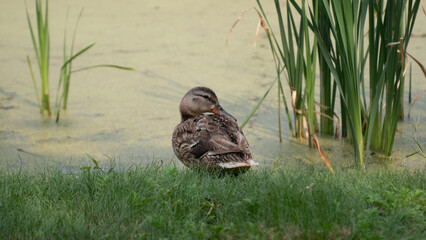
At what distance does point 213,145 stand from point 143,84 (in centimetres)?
271

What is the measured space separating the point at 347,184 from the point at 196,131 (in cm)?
94

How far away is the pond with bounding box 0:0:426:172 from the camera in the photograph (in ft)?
14.1

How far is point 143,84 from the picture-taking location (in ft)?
18.9

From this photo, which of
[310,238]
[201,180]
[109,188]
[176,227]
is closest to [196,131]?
[201,180]

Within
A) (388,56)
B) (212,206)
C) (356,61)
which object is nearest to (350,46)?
(356,61)

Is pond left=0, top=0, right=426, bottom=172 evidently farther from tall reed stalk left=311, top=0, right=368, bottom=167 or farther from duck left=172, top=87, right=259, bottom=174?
duck left=172, top=87, right=259, bottom=174

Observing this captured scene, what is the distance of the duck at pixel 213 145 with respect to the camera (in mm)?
3158

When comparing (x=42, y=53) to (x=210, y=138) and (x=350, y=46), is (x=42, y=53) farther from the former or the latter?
(x=350, y=46)

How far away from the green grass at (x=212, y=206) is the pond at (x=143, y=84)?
80cm

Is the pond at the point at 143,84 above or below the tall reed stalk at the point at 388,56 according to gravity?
below

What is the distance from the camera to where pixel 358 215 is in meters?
2.44

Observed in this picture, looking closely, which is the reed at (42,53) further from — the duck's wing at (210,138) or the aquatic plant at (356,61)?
the aquatic plant at (356,61)

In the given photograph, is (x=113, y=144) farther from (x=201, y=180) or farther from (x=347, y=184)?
(x=347, y=184)

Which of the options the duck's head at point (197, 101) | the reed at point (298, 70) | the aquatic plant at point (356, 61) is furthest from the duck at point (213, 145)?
the reed at point (298, 70)
